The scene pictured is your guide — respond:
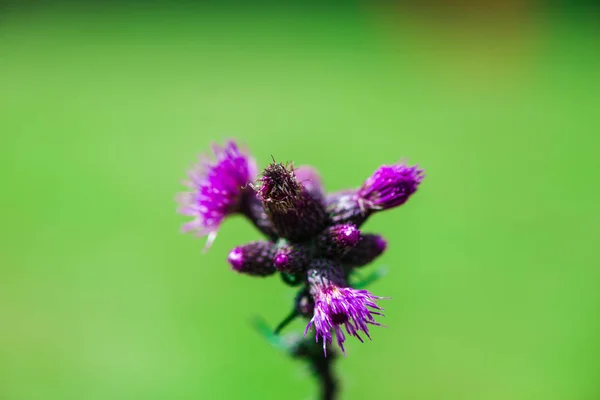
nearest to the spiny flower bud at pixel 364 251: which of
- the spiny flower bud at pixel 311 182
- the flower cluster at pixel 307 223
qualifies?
the flower cluster at pixel 307 223

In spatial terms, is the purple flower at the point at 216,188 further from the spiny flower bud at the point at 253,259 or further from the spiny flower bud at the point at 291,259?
the spiny flower bud at the point at 291,259

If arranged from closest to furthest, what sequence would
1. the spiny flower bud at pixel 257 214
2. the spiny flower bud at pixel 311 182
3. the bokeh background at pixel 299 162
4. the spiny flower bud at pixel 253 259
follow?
the spiny flower bud at pixel 253 259
the spiny flower bud at pixel 311 182
the spiny flower bud at pixel 257 214
the bokeh background at pixel 299 162

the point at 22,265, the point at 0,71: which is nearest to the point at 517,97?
the point at 22,265

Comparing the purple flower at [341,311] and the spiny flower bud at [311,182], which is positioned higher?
the spiny flower bud at [311,182]

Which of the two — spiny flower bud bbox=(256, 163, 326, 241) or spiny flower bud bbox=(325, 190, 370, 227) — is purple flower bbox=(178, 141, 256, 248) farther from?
spiny flower bud bbox=(325, 190, 370, 227)

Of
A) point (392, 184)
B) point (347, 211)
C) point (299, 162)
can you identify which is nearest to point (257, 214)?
point (347, 211)

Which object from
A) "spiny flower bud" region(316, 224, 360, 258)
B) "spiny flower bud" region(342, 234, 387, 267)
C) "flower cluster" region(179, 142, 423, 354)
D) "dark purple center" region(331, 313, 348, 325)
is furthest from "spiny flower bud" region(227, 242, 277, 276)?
"dark purple center" region(331, 313, 348, 325)

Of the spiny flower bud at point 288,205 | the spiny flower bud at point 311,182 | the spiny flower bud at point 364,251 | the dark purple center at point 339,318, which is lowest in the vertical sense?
the dark purple center at point 339,318
